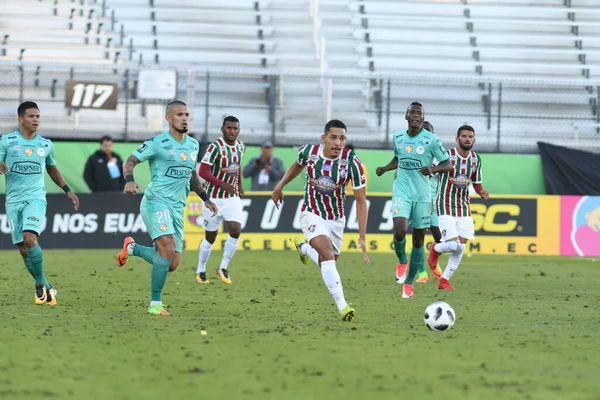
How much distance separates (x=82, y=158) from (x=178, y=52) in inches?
212

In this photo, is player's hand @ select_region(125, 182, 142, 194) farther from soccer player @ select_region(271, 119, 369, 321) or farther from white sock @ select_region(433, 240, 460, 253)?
white sock @ select_region(433, 240, 460, 253)

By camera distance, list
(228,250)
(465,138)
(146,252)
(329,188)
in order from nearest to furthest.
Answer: (329,188), (146,252), (465,138), (228,250)

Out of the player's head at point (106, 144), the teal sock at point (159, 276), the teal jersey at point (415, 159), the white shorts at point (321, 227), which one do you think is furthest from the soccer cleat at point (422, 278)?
the player's head at point (106, 144)

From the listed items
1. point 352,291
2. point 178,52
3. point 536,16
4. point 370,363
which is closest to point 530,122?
point 536,16

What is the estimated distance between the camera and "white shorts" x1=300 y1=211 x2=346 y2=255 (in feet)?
34.9

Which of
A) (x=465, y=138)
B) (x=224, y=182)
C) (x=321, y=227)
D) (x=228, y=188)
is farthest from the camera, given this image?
(x=465, y=138)

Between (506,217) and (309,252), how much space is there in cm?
1204

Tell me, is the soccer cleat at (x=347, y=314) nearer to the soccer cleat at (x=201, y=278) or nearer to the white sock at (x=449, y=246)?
the white sock at (x=449, y=246)

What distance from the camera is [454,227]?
14.9 meters

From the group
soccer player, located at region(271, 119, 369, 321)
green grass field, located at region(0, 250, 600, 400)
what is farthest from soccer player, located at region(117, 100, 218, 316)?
soccer player, located at region(271, 119, 369, 321)

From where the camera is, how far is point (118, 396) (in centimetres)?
602

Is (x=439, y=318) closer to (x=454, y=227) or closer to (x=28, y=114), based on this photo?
(x=28, y=114)

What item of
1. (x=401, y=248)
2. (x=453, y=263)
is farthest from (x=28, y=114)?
(x=453, y=263)

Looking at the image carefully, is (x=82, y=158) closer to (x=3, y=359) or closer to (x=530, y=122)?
(x=530, y=122)
